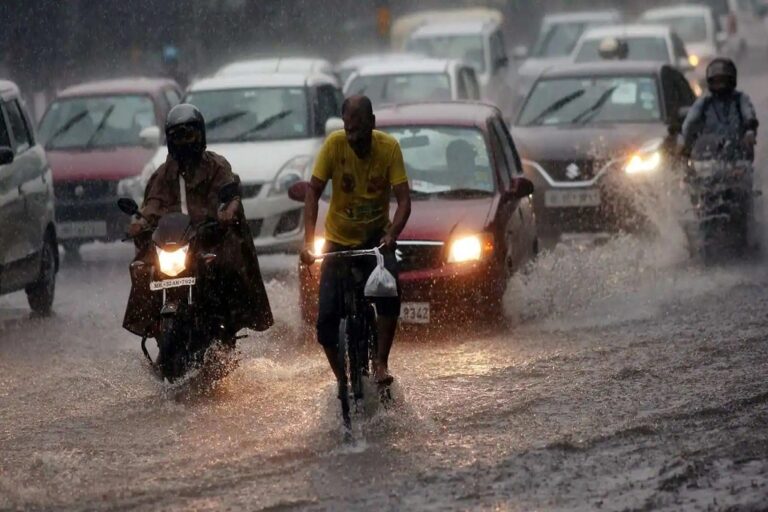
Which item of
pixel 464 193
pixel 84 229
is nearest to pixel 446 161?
pixel 464 193

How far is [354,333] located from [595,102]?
31.6ft

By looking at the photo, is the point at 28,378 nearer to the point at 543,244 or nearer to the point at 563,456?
the point at 563,456

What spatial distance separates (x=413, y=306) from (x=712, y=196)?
423 cm

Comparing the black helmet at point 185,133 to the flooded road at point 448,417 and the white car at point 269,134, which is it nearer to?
the flooded road at point 448,417

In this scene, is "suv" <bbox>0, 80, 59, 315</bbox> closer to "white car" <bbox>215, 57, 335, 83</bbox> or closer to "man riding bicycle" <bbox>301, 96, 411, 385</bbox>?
"man riding bicycle" <bbox>301, 96, 411, 385</bbox>

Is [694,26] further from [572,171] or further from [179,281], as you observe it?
[179,281]

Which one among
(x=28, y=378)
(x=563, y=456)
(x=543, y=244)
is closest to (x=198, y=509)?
(x=563, y=456)

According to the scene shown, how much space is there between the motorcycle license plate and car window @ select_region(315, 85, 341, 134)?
7855 millimetres

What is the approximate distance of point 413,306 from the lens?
12023mm

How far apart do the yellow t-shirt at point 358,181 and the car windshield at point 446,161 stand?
3460 millimetres

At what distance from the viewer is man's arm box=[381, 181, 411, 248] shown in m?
9.12

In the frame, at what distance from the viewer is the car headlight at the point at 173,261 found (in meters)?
9.95

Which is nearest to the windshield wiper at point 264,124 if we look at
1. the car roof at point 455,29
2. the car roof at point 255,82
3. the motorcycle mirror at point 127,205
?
the car roof at point 255,82

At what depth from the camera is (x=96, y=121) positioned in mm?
20031
